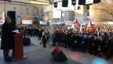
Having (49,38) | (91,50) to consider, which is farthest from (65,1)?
(91,50)

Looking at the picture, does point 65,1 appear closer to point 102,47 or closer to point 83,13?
point 102,47

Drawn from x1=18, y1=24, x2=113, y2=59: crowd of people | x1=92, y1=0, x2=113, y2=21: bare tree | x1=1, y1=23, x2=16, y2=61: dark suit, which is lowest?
x1=18, y1=24, x2=113, y2=59: crowd of people

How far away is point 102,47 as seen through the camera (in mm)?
10586

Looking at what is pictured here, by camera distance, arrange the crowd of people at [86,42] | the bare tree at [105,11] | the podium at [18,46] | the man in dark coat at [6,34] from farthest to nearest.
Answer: the bare tree at [105,11] < the crowd of people at [86,42] < the podium at [18,46] < the man in dark coat at [6,34]

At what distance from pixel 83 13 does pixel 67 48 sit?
27.8 metres

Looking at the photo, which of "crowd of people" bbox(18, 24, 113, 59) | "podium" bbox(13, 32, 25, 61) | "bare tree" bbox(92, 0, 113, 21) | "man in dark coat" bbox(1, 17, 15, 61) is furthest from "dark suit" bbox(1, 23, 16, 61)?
"bare tree" bbox(92, 0, 113, 21)

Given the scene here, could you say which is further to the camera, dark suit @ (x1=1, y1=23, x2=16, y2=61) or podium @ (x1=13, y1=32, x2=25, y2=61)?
podium @ (x1=13, y1=32, x2=25, y2=61)

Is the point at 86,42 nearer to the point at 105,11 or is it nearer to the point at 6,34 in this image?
the point at 6,34

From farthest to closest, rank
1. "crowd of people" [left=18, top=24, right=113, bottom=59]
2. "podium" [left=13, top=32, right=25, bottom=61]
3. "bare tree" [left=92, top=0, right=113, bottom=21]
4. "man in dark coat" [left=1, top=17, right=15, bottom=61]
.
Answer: "bare tree" [left=92, top=0, right=113, bottom=21], "crowd of people" [left=18, top=24, right=113, bottom=59], "podium" [left=13, top=32, right=25, bottom=61], "man in dark coat" [left=1, top=17, right=15, bottom=61]

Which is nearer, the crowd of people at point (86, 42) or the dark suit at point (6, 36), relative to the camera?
the dark suit at point (6, 36)

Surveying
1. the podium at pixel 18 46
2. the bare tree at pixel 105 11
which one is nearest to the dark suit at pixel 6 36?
the podium at pixel 18 46

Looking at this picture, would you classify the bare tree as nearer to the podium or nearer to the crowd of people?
the crowd of people

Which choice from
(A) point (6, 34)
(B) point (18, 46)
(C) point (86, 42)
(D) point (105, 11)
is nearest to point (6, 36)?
(A) point (6, 34)

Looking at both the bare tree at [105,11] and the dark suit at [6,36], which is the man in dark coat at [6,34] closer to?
the dark suit at [6,36]
